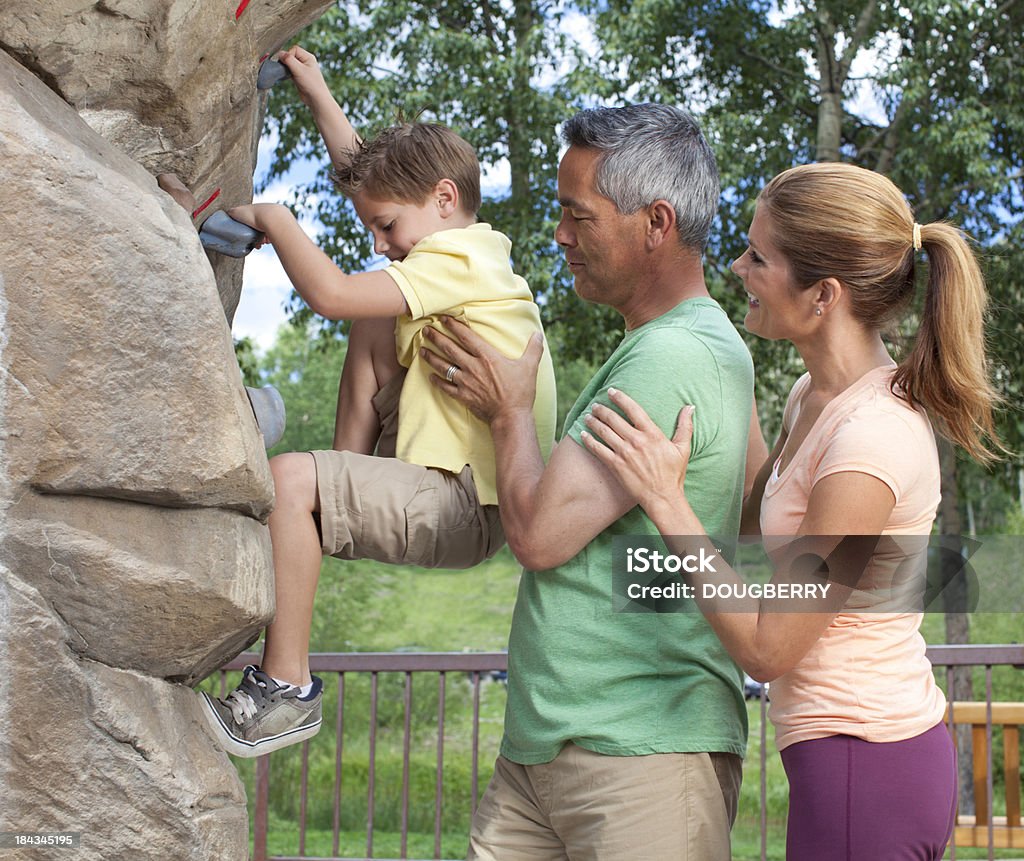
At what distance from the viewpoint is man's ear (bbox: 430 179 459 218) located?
2.10 metres

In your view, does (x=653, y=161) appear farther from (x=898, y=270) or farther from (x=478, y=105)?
(x=478, y=105)

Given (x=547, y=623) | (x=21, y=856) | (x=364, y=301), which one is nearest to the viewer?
(x=21, y=856)

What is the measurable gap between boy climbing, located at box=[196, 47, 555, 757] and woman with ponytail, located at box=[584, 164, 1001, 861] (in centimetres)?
34

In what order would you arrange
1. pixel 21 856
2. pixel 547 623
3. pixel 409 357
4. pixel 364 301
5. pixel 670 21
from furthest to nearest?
1. pixel 670 21
2. pixel 409 357
3. pixel 364 301
4. pixel 547 623
5. pixel 21 856

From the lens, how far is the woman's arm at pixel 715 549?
1.55 meters

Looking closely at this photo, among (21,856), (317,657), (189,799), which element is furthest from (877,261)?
(317,657)

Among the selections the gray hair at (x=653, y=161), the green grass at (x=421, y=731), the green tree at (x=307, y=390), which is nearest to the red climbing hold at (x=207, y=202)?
the gray hair at (x=653, y=161)

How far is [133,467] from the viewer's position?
1597mm

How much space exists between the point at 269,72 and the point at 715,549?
1.17 m

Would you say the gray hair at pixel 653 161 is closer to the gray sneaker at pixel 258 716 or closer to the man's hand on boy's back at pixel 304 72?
the man's hand on boy's back at pixel 304 72

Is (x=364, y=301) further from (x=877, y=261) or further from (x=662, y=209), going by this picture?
(x=877, y=261)

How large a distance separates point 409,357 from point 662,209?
50cm

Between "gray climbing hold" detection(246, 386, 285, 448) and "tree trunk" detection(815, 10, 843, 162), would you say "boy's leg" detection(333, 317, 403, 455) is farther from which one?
"tree trunk" detection(815, 10, 843, 162)

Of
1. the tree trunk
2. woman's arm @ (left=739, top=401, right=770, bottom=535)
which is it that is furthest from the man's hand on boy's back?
the tree trunk
